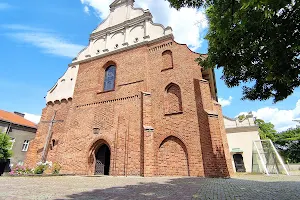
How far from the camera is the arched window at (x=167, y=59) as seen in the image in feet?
45.8

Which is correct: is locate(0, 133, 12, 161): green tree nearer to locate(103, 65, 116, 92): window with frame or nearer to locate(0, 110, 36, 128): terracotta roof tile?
locate(0, 110, 36, 128): terracotta roof tile

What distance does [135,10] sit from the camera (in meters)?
17.9

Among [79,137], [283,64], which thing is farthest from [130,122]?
[283,64]

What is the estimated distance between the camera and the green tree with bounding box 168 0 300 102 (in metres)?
3.57

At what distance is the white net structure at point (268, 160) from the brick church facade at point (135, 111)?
370 centimetres

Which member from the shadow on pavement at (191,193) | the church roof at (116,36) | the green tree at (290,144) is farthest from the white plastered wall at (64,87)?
the green tree at (290,144)

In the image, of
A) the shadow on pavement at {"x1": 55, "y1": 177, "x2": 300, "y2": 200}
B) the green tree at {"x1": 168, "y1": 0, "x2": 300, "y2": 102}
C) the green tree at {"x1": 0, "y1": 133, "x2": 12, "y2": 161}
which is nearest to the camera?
the green tree at {"x1": 168, "y1": 0, "x2": 300, "y2": 102}

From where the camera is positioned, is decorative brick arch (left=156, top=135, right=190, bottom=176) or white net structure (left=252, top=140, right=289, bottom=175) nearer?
decorative brick arch (left=156, top=135, right=190, bottom=176)

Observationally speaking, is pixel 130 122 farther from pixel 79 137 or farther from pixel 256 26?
pixel 256 26

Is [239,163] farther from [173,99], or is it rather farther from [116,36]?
[116,36]

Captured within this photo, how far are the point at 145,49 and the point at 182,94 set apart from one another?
550cm

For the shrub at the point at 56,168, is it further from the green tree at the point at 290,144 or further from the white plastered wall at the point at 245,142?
the green tree at the point at 290,144

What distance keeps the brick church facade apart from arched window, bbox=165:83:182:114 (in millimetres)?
71

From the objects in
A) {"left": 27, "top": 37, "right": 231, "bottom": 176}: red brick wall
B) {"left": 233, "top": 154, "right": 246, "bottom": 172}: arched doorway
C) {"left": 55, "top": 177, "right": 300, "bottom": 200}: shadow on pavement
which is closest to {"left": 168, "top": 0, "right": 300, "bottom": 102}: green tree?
{"left": 55, "top": 177, "right": 300, "bottom": 200}: shadow on pavement
